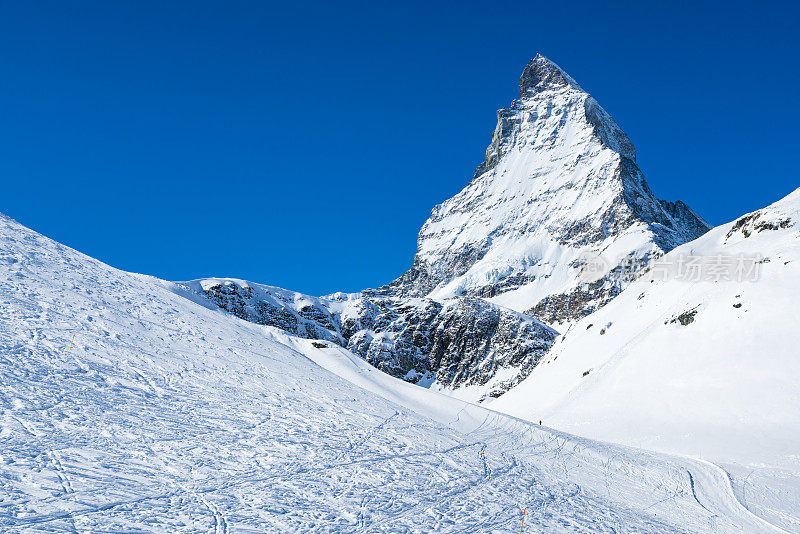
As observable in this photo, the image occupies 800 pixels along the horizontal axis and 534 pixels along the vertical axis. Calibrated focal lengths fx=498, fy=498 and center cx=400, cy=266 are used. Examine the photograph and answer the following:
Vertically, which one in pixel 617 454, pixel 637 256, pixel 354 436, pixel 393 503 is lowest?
pixel 393 503

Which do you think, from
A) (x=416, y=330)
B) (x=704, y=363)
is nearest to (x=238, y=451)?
(x=704, y=363)

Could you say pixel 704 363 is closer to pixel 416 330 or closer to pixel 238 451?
pixel 238 451

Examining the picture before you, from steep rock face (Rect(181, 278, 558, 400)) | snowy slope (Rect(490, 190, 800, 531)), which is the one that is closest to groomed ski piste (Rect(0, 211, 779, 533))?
snowy slope (Rect(490, 190, 800, 531))

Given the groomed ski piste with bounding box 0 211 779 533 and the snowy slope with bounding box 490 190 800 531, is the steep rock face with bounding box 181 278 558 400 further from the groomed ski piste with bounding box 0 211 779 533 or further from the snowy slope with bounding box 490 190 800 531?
the groomed ski piste with bounding box 0 211 779 533

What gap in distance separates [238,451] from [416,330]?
146m

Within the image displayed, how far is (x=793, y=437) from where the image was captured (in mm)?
26359

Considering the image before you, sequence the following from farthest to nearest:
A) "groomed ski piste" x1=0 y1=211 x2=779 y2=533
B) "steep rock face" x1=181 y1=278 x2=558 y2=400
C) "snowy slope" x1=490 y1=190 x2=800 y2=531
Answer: "steep rock face" x1=181 y1=278 x2=558 y2=400, "snowy slope" x1=490 y1=190 x2=800 y2=531, "groomed ski piste" x1=0 y1=211 x2=779 y2=533

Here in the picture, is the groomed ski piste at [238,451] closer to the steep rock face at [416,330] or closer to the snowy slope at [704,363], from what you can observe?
the snowy slope at [704,363]

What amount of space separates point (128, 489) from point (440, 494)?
22.4ft

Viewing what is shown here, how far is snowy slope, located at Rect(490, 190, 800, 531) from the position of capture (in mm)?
28688

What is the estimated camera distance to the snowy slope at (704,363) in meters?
28.7

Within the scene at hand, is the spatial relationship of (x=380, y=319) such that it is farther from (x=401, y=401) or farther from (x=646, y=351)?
(x=401, y=401)

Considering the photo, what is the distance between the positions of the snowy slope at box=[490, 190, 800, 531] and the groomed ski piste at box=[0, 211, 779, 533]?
661cm

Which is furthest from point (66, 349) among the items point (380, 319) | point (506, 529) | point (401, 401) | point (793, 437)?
point (380, 319)
